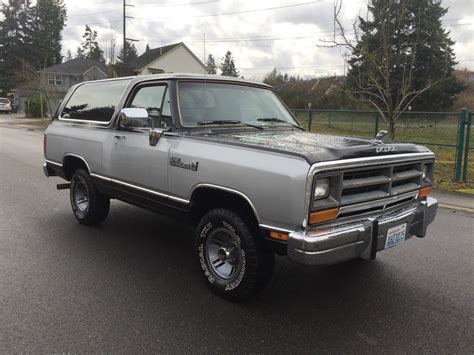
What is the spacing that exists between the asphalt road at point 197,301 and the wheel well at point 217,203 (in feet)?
2.23

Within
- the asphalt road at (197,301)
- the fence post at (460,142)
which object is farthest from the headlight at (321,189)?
the fence post at (460,142)

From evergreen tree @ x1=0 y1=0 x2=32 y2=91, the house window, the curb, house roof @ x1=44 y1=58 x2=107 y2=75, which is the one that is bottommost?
the curb

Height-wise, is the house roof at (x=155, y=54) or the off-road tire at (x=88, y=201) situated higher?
the house roof at (x=155, y=54)

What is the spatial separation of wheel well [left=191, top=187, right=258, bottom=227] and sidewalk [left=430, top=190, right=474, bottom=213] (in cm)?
535

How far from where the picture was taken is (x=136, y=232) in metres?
5.80

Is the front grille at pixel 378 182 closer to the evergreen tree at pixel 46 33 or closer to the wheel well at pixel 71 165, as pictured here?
the wheel well at pixel 71 165

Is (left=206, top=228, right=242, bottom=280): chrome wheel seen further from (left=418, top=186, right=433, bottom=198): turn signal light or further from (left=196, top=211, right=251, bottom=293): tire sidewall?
(left=418, top=186, right=433, bottom=198): turn signal light

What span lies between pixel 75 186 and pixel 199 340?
3.64 metres

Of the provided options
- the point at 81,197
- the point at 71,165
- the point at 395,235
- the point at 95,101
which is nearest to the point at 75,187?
the point at 81,197

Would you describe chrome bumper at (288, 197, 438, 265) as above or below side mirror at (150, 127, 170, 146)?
below

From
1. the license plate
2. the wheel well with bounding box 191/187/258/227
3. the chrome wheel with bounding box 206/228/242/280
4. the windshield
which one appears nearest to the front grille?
the license plate

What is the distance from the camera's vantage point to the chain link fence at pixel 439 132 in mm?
9727

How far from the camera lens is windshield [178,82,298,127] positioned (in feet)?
14.7

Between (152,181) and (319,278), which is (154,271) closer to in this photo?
(152,181)
